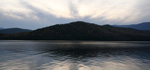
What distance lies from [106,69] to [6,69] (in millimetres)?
21176

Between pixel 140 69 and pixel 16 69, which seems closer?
pixel 16 69

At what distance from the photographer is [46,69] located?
26297 millimetres

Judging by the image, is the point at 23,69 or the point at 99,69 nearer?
the point at 23,69

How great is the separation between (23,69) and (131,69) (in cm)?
2370

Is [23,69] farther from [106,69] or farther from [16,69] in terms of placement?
[106,69]

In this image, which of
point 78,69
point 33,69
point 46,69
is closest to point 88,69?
point 78,69

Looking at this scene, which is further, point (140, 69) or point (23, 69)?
point (140, 69)

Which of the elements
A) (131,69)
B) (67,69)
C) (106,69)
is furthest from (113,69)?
(67,69)

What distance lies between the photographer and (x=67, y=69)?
1054 inches

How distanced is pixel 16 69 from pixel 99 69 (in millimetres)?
17607

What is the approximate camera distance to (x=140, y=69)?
28406mm

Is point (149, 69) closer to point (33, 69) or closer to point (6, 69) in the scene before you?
point (33, 69)

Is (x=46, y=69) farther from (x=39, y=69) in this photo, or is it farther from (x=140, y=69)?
(x=140, y=69)

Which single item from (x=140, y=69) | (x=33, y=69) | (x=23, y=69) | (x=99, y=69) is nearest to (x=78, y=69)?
(x=99, y=69)
